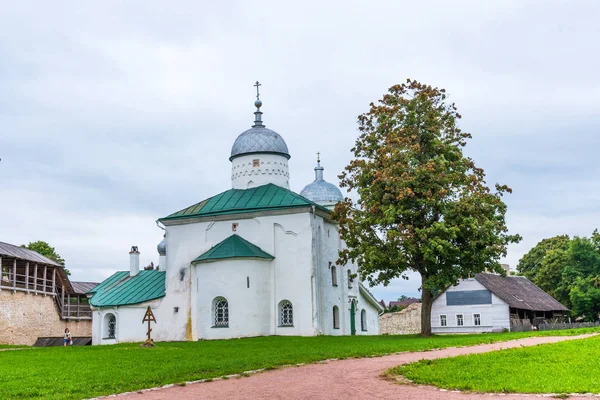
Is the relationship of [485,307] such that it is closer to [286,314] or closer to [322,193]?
[322,193]

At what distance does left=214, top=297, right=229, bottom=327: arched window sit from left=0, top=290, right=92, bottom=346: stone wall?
1416 centimetres

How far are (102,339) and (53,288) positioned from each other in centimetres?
916

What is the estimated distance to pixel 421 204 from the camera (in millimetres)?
26703

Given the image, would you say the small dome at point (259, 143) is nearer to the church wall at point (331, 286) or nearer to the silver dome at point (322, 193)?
the church wall at point (331, 286)

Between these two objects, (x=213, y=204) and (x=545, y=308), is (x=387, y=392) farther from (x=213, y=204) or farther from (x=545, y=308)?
(x=545, y=308)

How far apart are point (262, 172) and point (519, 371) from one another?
85.2 ft

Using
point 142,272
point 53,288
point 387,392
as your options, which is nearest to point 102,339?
point 142,272

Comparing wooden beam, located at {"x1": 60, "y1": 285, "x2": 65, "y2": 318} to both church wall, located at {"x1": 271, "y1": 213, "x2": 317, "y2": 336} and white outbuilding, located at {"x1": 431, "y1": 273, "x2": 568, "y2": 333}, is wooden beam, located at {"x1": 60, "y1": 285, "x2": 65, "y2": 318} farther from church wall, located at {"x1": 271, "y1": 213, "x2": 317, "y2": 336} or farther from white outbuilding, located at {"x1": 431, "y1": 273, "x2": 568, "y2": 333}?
white outbuilding, located at {"x1": 431, "y1": 273, "x2": 568, "y2": 333}

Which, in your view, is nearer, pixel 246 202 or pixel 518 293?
pixel 246 202

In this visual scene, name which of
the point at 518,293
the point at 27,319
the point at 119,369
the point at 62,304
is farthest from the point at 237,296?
the point at 518,293

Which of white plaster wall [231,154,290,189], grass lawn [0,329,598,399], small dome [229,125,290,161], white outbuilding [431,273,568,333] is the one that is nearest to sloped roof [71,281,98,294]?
white plaster wall [231,154,290,189]

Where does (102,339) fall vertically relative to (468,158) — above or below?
below

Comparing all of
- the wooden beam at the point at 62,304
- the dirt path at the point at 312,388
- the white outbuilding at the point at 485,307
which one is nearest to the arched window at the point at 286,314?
the white outbuilding at the point at 485,307

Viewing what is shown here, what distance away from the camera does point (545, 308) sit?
1850 inches
